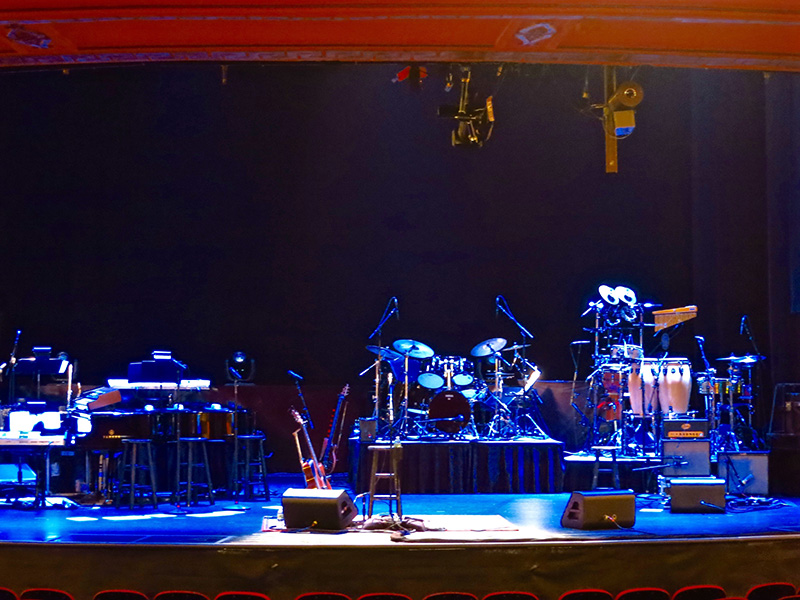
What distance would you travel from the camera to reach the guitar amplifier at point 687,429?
31.3 ft

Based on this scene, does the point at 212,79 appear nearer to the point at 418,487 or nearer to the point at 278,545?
the point at 418,487

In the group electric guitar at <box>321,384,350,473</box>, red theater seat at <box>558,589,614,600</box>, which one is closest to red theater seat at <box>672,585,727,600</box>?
red theater seat at <box>558,589,614,600</box>

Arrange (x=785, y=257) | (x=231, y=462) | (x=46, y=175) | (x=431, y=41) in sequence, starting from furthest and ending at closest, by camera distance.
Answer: (x=46, y=175)
(x=785, y=257)
(x=231, y=462)
(x=431, y=41)

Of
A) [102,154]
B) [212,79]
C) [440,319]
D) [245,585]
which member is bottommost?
[245,585]

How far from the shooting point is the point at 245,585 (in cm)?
608

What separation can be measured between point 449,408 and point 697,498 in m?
3.13

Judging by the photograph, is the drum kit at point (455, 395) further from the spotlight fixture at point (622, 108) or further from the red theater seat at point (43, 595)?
the red theater seat at point (43, 595)

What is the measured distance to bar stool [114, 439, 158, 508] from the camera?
8719mm

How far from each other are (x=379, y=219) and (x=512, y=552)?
275 inches

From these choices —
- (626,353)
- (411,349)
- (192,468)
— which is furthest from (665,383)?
(192,468)

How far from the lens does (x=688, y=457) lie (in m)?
9.53

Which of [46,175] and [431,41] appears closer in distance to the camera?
[431,41]

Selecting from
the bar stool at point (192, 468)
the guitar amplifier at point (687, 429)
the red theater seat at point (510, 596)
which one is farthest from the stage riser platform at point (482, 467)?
the red theater seat at point (510, 596)

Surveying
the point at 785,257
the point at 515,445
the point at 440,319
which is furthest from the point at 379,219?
the point at 785,257
